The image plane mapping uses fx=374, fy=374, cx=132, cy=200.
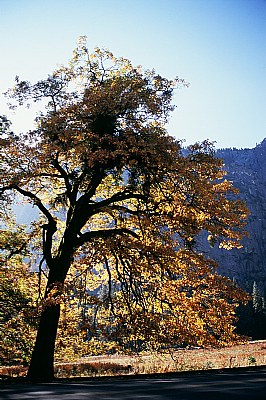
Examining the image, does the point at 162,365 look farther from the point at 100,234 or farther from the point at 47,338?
the point at 100,234

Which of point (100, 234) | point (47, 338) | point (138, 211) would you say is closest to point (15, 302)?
point (47, 338)

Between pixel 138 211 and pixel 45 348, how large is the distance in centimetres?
593

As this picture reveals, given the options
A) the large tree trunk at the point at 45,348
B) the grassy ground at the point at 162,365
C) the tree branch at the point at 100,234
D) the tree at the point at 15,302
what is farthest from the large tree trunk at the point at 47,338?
the tree branch at the point at 100,234

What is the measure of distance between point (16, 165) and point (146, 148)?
4638mm

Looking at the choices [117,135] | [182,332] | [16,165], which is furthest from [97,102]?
[182,332]

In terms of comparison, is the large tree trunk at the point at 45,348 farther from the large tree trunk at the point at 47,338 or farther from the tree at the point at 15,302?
the tree at the point at 15,302

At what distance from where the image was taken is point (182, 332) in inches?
495

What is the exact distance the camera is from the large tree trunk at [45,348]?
12766 mm

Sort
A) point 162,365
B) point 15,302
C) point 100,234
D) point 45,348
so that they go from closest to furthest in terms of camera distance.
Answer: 1. point 45,348
2. point 15,302
3. point 100,234
4. point 162,365

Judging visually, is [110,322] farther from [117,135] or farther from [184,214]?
[117,135]

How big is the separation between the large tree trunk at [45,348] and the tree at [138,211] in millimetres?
34

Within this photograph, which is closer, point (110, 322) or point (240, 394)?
point (240, 394)

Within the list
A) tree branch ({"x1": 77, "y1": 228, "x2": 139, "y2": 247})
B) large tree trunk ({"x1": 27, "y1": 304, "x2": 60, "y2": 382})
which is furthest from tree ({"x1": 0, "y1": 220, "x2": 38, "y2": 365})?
tree branch ({"x1": 77, "y1": 228, "x2": 139, "y2": 247})

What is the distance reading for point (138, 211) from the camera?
14.3m
